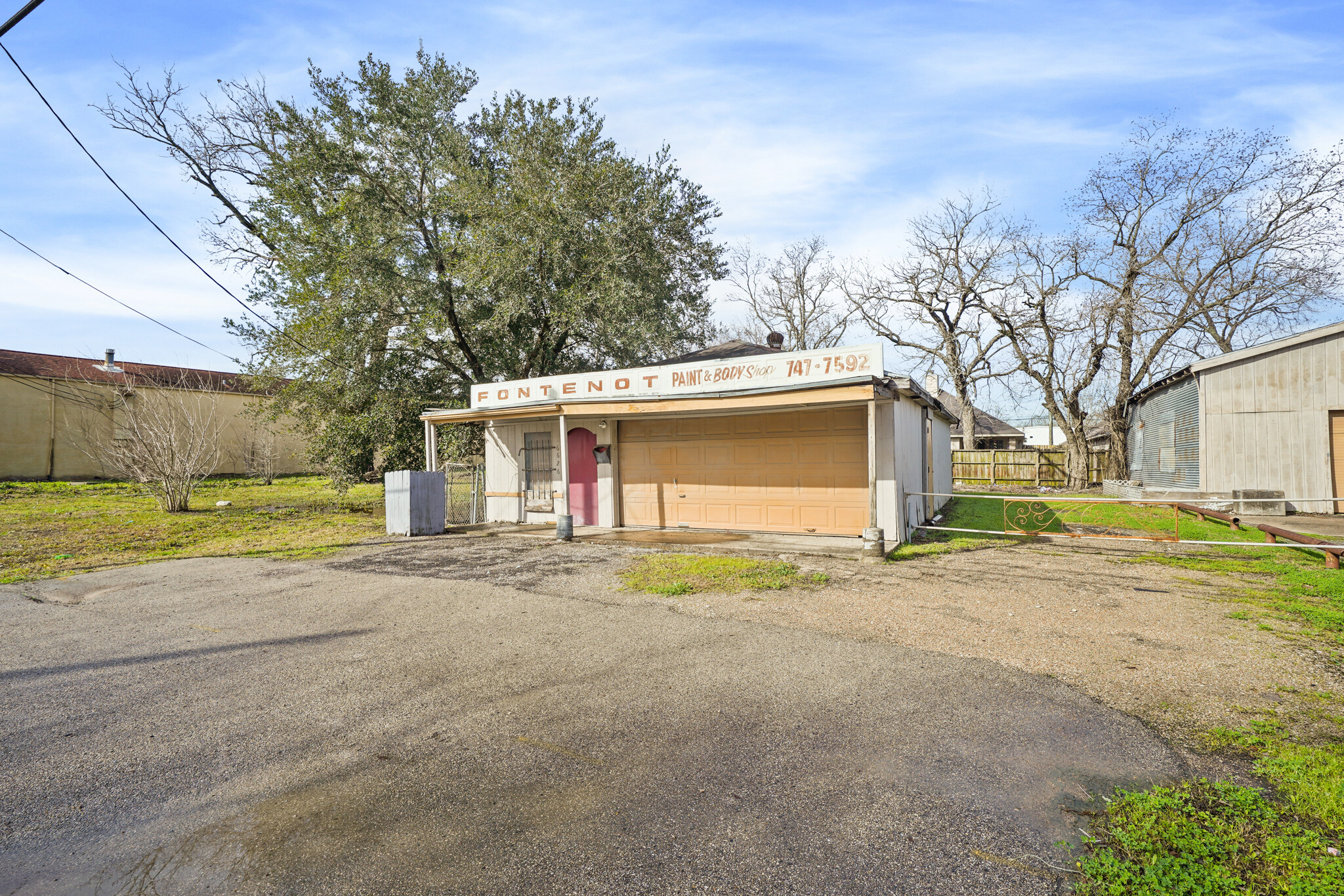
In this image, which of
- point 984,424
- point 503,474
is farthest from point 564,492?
point 984,424

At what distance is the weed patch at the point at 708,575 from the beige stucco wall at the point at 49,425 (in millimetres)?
23467

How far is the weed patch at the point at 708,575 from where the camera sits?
8.11 metres

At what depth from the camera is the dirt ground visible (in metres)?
4.50

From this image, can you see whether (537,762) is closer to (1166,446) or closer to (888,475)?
(888,475)

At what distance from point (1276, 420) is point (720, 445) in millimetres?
13998

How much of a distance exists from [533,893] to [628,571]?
266 inches

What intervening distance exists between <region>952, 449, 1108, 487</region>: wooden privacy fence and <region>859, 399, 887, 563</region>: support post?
19131 millimetres

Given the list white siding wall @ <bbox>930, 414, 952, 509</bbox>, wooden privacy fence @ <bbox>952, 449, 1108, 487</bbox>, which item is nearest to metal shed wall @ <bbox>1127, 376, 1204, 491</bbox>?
wooden privacy fence @ <bbox>952, 449, 1108, 487</bbox>

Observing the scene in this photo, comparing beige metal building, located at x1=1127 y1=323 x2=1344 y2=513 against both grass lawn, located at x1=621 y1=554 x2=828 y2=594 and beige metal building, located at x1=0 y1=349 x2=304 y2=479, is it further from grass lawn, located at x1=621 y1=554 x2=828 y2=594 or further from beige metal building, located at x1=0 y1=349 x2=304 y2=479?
beige metal building, located at x1=0 y1=349 x2=304 y2=479

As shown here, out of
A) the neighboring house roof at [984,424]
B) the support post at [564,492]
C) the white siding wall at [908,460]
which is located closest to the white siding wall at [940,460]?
the white siding wall at [908,460]

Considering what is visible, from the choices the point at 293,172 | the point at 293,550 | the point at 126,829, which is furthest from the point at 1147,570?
the point at 293,172

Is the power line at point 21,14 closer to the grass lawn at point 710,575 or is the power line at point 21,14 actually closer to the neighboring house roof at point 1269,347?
the grass lawn at point 710,575

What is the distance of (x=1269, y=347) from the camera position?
15.6 m

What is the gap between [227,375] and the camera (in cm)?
3547
